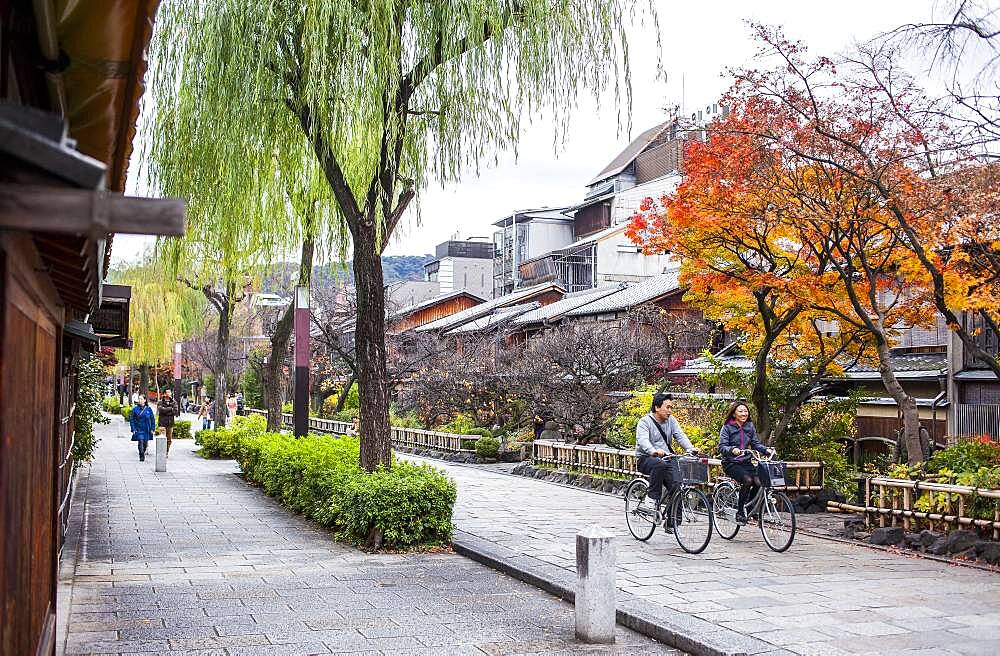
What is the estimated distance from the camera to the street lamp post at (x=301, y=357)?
17125 millimetres

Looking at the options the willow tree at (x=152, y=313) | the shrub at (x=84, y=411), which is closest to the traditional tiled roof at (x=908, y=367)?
the shrub at (x=84, y=411)

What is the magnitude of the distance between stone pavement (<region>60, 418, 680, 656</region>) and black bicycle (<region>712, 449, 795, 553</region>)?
3216 millimetres

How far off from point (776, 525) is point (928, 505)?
→ 1921mm

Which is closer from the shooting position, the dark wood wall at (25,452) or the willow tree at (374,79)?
the dark wood wall at (25,452)

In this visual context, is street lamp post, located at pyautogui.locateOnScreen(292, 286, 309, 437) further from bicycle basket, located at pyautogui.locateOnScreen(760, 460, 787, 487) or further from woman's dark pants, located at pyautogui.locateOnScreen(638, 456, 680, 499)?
bicycle basket, located at pyautogui.locateOnScreen(760, 460, 787, 487)

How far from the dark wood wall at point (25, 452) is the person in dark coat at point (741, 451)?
7865 millimetres

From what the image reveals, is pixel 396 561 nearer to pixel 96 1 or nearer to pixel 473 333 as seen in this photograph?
pixel 96 1

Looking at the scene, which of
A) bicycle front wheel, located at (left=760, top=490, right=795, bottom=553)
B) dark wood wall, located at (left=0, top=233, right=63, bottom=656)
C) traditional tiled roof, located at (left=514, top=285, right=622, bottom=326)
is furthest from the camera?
traditional tiled roof, located at (left=514, top=285, right=622, bottom=326)

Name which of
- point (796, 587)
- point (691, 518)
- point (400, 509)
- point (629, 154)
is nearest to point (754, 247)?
point (691, 518)

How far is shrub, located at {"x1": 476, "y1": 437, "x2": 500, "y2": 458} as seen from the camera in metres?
24.0

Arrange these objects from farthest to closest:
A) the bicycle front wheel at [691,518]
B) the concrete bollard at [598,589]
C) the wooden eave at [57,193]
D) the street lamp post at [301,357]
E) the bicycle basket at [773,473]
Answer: the street lamp post at [301,357], the bicycle front wheel at [691,518], the bicycle basket at [773,473], the concrete bollard at [598,589], the wooden eave at [57,193]

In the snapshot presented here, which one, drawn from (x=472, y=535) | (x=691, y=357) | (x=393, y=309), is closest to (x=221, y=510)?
(x=472, y=535)

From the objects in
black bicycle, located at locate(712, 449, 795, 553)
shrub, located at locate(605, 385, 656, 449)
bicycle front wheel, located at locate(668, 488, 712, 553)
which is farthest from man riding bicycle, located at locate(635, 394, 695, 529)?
Answer: shrub, located at locate(605, 385, 656, 449)

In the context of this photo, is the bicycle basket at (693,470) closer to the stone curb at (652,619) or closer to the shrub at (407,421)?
the stone curb at (652,619)
